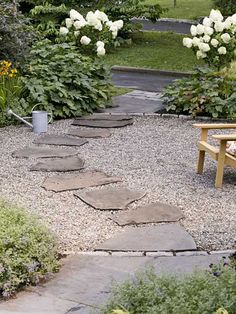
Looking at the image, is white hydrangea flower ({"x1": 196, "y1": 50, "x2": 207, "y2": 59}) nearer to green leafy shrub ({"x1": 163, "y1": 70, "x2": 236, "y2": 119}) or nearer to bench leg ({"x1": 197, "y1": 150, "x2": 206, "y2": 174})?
green leafy shrub ({"x1": 163, "y1": 70, "x2": 236, "y2": 119})

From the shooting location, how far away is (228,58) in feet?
36.8

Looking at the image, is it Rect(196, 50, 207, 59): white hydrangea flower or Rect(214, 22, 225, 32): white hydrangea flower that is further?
Rect(196, 50, 207, 59): white hydrangea flower

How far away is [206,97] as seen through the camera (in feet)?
31.7

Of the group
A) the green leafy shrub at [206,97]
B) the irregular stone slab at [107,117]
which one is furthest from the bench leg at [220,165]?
the irregular stone slab at [107,117]

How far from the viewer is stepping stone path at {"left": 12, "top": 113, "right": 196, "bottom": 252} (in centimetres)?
491

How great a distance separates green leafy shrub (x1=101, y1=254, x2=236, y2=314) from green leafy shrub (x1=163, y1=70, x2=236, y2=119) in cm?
621

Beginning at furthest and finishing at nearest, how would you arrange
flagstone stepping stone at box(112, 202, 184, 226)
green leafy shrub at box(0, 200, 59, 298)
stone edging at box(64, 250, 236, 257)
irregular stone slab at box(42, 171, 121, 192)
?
irregular stone slab at box(42, 171, 121, 192)
flagstone stepping stone at box(112, 202, 184, 226)
stone edging at box(64, 250, 236, 257)
green leafy shrub at box(0, 200, 59, 298)

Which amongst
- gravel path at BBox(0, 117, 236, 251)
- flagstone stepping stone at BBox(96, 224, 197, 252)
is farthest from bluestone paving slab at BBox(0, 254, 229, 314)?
gravel path at BBox(0, 117, 236, 251)

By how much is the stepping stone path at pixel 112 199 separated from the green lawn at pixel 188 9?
20.7 meters

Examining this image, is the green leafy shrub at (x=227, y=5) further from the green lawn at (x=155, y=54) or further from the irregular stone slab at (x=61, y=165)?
the irregular stone slab at (x=61, y=165)

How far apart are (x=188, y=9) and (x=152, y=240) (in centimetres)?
2717

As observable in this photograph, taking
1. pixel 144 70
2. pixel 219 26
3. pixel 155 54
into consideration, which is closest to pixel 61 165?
pixel 219 26

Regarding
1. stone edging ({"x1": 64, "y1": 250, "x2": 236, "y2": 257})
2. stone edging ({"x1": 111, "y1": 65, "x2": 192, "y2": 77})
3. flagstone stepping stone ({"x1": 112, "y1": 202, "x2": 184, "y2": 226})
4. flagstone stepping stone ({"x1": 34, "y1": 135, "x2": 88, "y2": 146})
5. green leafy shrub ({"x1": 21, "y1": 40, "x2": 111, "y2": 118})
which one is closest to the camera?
stone edging ({"x1": 64, "y1": 250, "x2": 236, "y2": 257})

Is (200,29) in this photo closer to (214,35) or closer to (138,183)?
(214,35)
